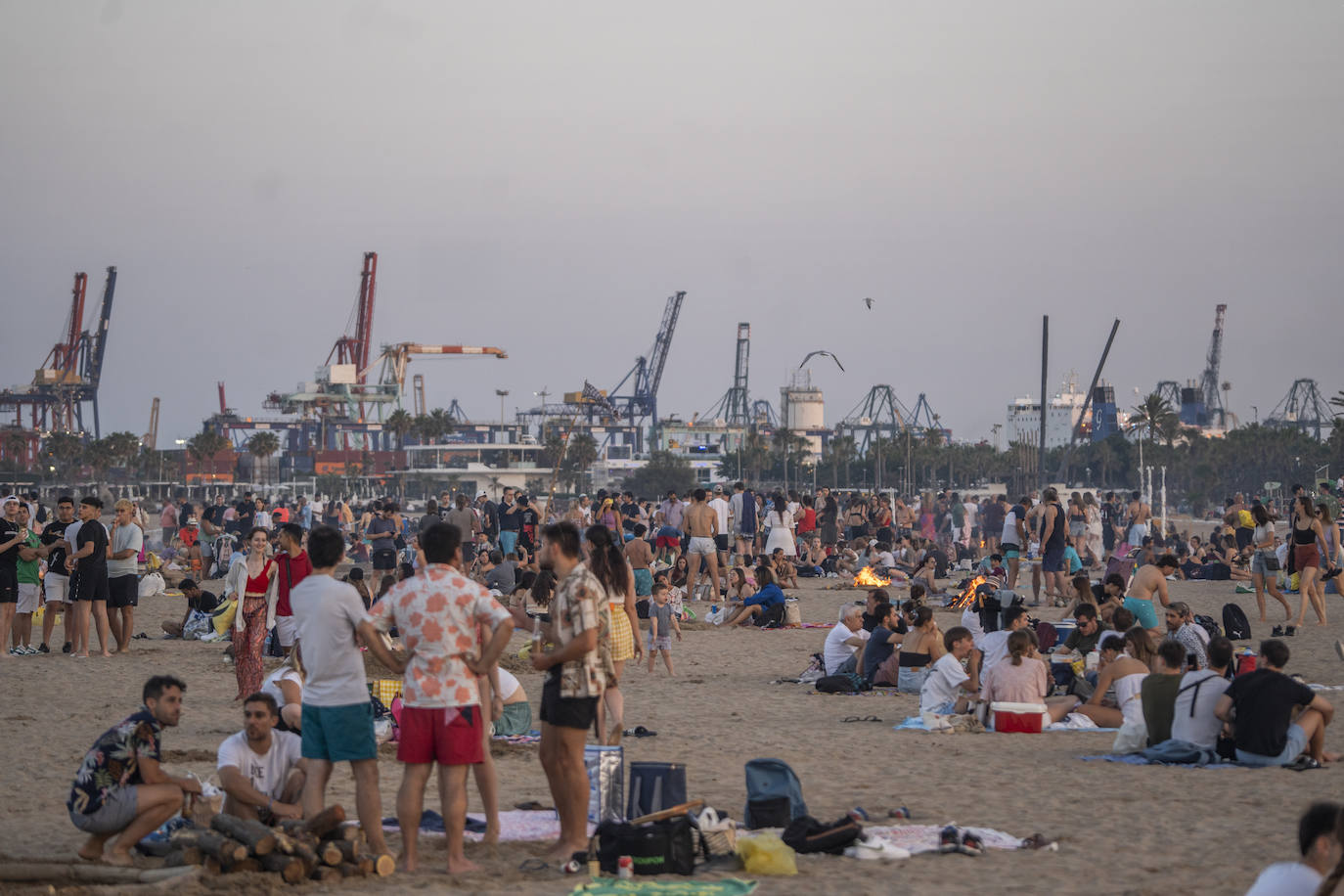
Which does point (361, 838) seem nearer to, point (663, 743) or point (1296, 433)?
point (663, 743)

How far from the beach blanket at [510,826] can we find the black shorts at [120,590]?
753 centimetres

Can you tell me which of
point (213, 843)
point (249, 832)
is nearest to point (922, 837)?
point (249, 832)

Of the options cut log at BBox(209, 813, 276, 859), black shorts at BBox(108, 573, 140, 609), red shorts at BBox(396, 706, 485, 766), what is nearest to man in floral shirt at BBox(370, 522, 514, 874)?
red shorts at BBox(396, 706, 485, 766)

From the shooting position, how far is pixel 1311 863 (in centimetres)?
379

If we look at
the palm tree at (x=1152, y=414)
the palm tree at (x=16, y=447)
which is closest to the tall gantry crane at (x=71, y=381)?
the palm tree at (x=16, y=447)

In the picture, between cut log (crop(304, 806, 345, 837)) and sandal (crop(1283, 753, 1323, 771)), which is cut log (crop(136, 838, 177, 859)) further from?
sandal (crop(1283, 753, 1323, 771))

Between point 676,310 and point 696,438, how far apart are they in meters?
23.4

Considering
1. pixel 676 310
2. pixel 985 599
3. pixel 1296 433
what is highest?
pixel 676 310

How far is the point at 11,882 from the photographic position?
5527 mm

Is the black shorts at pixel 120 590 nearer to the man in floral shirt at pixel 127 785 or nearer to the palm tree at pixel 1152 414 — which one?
the man in floral shirt at pixel 127 785

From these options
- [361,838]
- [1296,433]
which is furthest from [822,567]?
[1296,433]

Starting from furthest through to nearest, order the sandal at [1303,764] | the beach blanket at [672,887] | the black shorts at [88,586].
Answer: the black shorts at [88,586] → the sandal at [1303,764] → the beach blanket at [672,887]

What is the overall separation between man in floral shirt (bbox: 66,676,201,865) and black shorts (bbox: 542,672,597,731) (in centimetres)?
164

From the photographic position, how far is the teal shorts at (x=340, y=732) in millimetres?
5770
